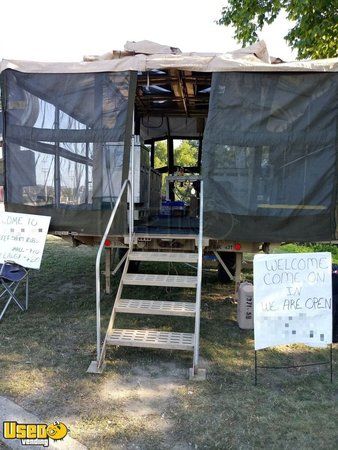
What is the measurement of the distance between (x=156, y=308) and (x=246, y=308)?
121 cm

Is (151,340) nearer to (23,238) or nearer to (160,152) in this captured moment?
(23,238)

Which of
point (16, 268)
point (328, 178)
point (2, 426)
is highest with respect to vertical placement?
point (328, 178)

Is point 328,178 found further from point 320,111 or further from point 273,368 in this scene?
point 273,368

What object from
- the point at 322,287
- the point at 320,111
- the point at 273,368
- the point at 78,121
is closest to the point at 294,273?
the point at 322,287

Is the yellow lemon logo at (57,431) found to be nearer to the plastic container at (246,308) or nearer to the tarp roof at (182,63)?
the plastic container at (246,308)

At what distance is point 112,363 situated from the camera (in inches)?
150

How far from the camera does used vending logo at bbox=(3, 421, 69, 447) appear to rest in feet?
8.79

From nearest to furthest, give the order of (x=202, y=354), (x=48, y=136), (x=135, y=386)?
(x=135, y=386) → (x=202, y=354) → (x=48, y=136)

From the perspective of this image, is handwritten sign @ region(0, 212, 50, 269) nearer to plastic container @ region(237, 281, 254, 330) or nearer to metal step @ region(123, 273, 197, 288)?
metal step @ region(123, 273, 197, 288)

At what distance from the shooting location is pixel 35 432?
2.76 meters

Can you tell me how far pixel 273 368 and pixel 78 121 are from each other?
3.44m

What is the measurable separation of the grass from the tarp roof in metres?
2.93

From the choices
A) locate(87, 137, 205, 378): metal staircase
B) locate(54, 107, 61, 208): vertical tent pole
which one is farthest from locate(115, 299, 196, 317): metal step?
locate(54, 107, 61, 208): vertical tent pole

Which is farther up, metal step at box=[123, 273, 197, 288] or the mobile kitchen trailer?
the mobile kitchen trailer
